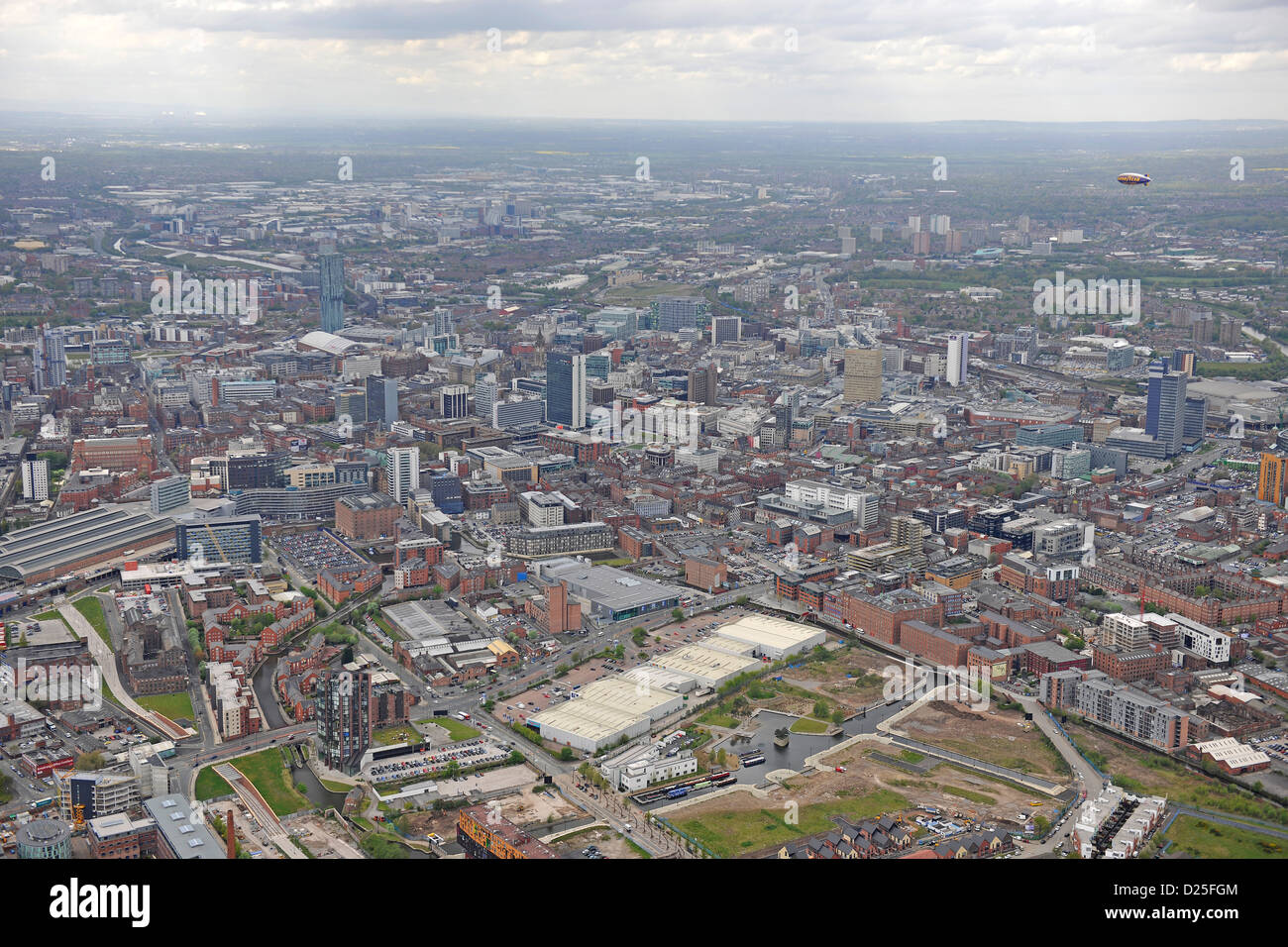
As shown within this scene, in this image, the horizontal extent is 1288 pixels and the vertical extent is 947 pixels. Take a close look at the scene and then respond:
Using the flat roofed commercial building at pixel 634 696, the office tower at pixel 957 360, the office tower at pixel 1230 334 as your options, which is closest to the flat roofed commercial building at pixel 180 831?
the flat roofed commercial building at pixel 634 696

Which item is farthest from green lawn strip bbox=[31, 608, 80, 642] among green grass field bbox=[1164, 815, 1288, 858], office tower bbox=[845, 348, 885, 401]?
office tower bbox=[845, 348, 885, 401]

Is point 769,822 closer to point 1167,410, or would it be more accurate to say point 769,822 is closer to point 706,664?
point 706,664

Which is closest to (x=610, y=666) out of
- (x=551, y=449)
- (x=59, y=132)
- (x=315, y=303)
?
(x=551, y=449)

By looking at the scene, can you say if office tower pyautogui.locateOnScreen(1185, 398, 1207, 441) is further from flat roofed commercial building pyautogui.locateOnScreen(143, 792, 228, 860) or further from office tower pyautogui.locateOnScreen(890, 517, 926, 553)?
flat roofed commercial building pyautogui.locateOnScreen(143, 792, 228, 860)

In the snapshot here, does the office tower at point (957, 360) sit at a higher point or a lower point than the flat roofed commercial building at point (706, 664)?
higher

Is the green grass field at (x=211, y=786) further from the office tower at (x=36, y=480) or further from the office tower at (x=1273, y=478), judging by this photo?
the office tower at (x=1273, y=478)

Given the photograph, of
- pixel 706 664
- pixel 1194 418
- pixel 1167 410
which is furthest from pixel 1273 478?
pixel 706 664
